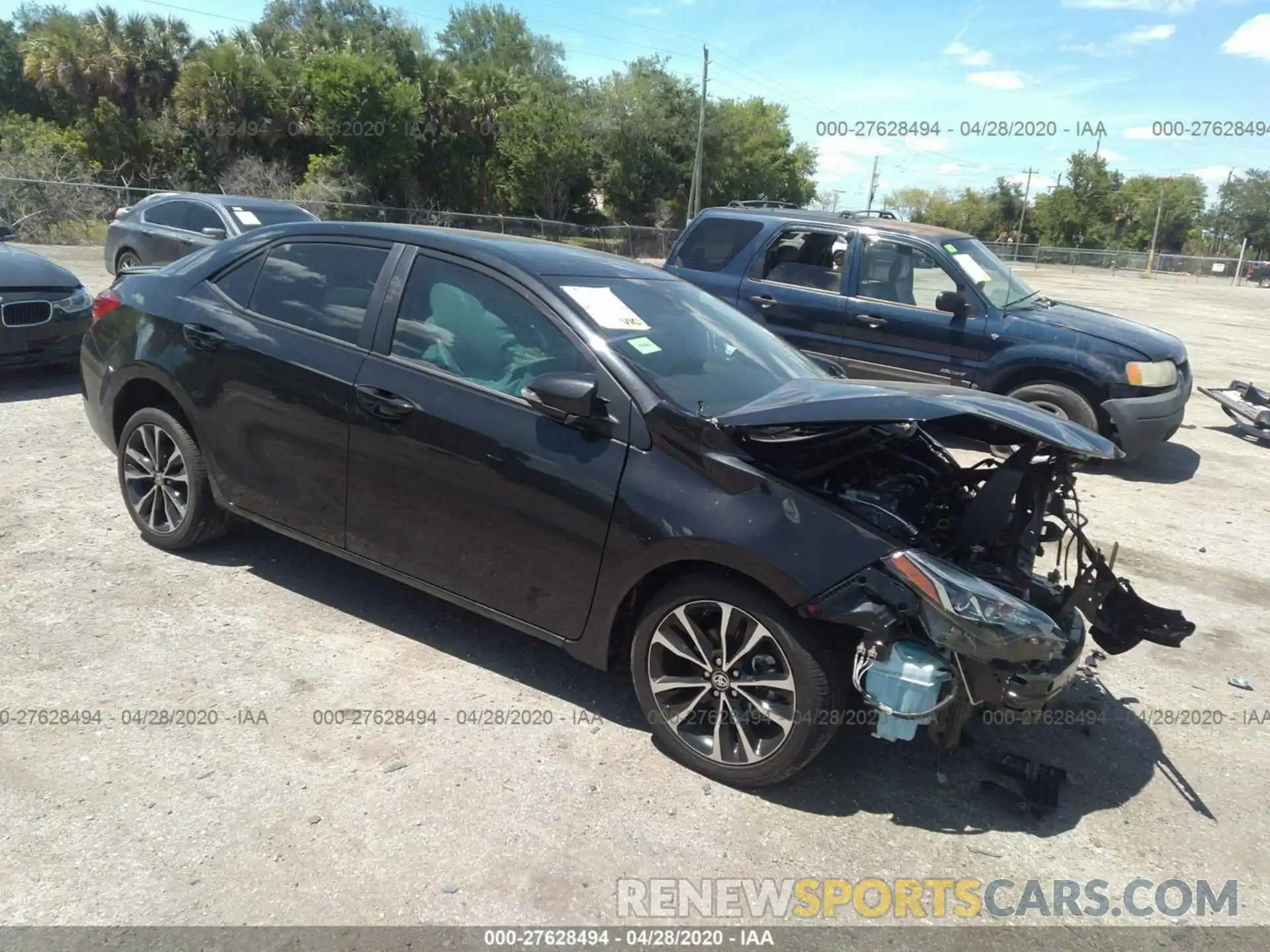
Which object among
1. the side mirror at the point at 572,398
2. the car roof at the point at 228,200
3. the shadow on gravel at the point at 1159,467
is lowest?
the shadow on gravel at the point at 1159,467

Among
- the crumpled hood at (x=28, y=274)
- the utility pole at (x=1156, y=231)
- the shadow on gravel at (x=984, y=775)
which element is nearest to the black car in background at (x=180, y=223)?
the crumpled hood at (x=28, y=274)

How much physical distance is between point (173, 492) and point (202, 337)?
2.85 ft

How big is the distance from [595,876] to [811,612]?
1.08 m

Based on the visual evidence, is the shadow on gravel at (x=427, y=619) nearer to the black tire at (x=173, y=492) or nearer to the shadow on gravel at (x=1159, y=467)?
the black tire at (x=173, y=492)

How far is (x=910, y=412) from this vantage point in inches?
120

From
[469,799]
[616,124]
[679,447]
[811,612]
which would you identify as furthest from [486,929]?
[616,124]

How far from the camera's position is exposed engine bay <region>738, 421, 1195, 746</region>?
292 cm

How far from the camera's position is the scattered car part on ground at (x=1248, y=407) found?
898cm

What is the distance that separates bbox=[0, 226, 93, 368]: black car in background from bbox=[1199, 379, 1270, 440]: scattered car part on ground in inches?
427

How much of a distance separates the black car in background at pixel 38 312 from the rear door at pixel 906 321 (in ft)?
22.9

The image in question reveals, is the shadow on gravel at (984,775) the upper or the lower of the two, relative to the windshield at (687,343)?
lower

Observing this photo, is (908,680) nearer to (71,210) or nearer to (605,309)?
(605,309)

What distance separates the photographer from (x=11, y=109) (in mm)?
40812

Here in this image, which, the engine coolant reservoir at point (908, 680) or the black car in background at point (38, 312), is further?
the black car in background at point (38, 312)
